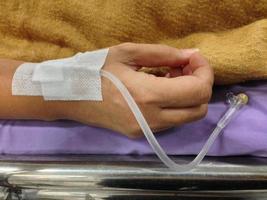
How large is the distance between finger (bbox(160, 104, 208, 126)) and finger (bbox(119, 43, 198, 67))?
0.09 metres

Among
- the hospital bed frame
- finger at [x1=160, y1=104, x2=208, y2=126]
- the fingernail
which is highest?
the fingernail

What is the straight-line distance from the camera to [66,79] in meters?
0.70

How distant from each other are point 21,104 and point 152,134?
0.71 ft

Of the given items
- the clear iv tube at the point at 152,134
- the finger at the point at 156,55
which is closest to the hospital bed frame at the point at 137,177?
the clear iv tube at the point at 152,134

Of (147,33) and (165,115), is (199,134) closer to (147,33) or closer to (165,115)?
(165,115)

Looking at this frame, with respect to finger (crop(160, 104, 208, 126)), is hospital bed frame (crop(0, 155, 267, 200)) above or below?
below

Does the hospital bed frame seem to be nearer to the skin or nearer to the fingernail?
the skin

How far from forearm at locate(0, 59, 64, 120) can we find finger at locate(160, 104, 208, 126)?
163mm

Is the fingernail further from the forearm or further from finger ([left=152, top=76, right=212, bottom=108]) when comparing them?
the forearm

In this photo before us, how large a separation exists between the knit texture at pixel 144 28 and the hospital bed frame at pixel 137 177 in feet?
0.50

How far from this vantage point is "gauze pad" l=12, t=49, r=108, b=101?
70cm

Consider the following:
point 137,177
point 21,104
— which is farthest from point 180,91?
point 21,104

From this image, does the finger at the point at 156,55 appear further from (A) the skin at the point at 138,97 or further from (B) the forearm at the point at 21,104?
(B) the forearm at the point at 21,104

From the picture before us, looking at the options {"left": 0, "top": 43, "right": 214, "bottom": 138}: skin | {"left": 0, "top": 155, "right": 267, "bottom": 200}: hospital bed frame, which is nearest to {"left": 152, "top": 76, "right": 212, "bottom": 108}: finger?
{"left": 0, "top": 43, "right": 214, "bottom": 138}: skin
